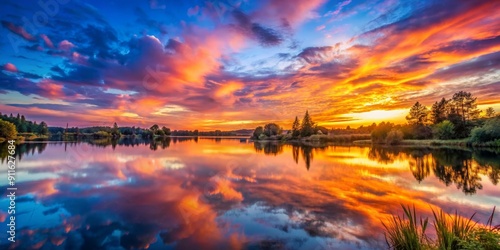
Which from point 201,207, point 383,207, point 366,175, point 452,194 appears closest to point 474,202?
point 452,194

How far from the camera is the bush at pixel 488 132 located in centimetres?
4384

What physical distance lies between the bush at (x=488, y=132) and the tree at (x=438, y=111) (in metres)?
25.9

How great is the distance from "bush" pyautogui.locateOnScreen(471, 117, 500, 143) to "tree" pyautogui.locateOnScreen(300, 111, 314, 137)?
50.5m

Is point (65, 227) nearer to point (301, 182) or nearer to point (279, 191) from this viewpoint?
point (279, 191)

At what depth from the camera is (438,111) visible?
7162cm

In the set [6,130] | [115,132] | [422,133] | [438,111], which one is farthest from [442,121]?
[115,132]

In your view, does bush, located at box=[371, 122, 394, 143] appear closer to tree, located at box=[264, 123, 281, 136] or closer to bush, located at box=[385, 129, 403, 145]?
bush, located at box=[385, 129, 403, 145]

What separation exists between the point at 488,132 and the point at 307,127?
5433 centimetres

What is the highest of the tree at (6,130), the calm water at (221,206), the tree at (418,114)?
the tree at (418,114)

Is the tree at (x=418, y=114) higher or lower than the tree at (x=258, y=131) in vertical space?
higher

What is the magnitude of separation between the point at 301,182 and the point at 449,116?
73697mm

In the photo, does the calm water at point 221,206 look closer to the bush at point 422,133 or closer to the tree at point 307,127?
the bush at point 422,133

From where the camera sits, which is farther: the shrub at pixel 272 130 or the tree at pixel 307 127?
the shrub at pixel 272 130

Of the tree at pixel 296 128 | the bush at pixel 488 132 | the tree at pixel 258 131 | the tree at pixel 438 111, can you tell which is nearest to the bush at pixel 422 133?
the tree at pixel 438 111
